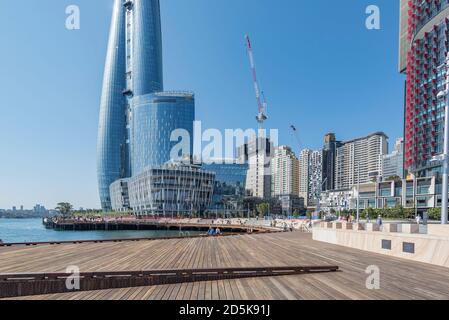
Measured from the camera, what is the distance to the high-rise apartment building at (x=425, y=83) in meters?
97.7

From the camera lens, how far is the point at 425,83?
106m

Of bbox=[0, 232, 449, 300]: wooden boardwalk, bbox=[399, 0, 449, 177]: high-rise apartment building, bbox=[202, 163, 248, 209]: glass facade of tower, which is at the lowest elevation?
bbox=[202, 163, 248, 209]: glass facade of tower

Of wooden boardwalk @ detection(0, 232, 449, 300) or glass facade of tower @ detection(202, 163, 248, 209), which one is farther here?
glass facade of tower @ detection(202, 163, 248, 209)

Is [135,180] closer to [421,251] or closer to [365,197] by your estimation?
[365,197]

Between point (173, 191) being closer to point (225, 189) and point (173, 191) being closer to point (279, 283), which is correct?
point (225, 189)

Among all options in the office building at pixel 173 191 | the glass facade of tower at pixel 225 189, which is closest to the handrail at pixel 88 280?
the office building at pixel 173 191

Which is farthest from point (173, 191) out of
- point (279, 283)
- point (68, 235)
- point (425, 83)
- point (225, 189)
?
point (279, 283)

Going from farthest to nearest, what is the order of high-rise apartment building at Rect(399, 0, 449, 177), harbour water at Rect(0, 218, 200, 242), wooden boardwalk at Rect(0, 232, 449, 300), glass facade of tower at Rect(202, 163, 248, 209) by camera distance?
glass facade of tower at Rect(202, 163, 248, 209) → high-rise apartment building at Rect(399, 0, 449, 177) → harbour water at Rect(0, 218, 200, 242) → wooden boardwalk at Rect(0, 232, 449, 300)

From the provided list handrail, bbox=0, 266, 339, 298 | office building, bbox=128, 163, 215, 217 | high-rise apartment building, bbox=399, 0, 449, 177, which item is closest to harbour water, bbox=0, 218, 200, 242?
office building, bbox=128, 163, 215, 217

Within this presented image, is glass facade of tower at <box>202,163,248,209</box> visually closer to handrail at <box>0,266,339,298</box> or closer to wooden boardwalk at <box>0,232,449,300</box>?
wooden boardwalk at <box>0,232,449,300</box>

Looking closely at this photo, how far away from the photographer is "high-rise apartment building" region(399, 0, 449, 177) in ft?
320
